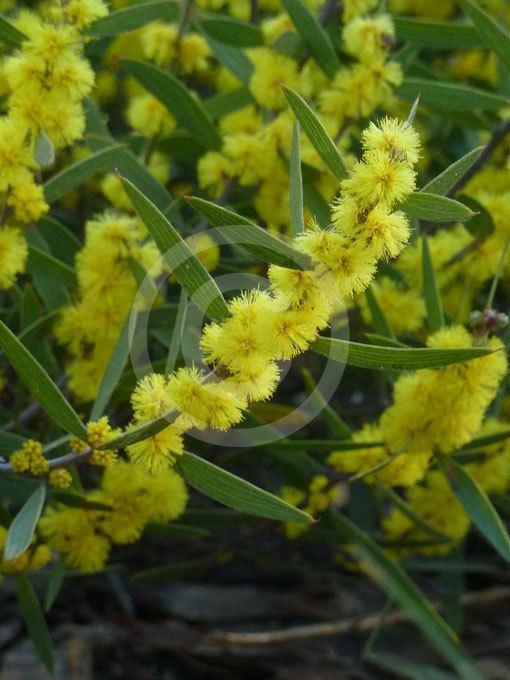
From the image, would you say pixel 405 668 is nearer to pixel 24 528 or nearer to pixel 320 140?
pixel 24 528

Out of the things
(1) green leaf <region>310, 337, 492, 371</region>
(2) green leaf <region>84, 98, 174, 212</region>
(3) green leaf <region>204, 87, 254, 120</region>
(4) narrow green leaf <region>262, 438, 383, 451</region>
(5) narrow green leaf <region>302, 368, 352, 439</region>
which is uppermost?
(3) green leaf <region>204, 87, 254, 120</region>

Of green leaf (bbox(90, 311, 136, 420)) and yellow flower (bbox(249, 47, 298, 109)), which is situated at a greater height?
yellow flower (bbox(249, 47, 298, 109))

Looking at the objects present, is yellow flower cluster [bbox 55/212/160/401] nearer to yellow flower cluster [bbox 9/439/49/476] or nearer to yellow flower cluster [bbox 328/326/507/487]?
yellow flower cluster [bbox 9/439/49/476]

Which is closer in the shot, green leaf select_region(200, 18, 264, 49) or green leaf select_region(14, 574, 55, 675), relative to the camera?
green leaf select_region(14, 574, 55, 675)

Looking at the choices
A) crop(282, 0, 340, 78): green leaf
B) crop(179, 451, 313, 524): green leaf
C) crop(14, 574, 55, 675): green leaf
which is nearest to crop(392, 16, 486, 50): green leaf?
crop(282, 0, 340, 78): green leaf

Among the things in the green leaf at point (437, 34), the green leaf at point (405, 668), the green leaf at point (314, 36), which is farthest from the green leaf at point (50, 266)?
the green leaf at point (405, 668)

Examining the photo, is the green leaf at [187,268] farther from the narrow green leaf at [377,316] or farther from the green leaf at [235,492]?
the narrow green leaf at [377,316]
